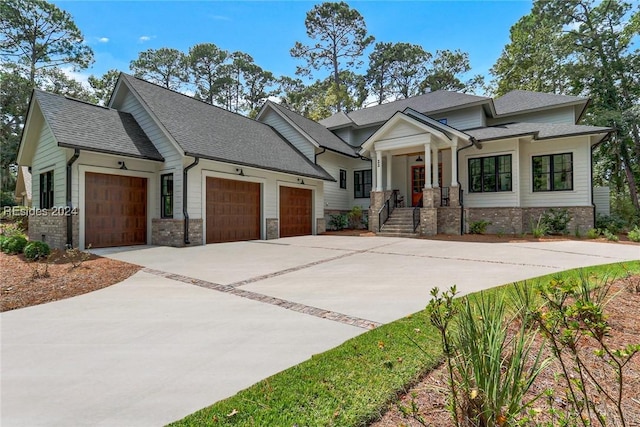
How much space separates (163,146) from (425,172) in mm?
11612

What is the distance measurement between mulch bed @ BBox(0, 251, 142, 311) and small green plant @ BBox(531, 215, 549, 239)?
14579mm

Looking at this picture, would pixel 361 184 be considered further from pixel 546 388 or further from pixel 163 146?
pixel 546 388

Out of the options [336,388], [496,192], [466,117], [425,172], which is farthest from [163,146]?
[466,117]

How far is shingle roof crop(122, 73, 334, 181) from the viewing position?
12.1 metres

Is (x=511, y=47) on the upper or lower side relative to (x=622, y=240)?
upper

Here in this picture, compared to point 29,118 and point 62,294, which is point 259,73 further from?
point 62,294

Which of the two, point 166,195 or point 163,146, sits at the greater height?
point 163,146

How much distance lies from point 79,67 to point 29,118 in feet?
71.4

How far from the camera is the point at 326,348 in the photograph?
304cm

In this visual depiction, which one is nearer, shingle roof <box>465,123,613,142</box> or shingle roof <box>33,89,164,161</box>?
shingle roof <box>33,89,164,161</box>

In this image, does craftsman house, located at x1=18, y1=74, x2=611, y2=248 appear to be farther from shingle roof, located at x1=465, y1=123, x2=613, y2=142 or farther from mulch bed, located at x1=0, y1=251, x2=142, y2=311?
mulch bed, located at x1=0, y1=251, x2=142, y2=311

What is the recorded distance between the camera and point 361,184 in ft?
65.8

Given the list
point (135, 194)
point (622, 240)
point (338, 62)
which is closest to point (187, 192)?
point (135, 194)

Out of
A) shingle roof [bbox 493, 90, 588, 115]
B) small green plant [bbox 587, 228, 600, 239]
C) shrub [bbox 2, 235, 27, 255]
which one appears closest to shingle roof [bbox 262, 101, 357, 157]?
shingle roof [bbox 493, 90, 588, 115]
